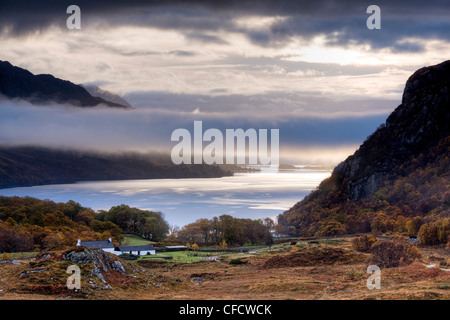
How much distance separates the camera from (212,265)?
66.9 meters

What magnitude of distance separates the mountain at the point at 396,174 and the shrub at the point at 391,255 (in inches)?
2587

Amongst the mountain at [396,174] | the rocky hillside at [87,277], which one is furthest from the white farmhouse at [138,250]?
the mountain at [396,174]

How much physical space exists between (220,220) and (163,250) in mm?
22190

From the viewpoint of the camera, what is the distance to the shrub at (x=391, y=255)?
49.8m

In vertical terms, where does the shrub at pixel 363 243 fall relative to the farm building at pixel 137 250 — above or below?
above

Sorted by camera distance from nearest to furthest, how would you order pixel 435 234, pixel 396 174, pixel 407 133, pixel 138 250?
pixel 435 234
pixel 138 250
pixel 396 174
pixel 407 133

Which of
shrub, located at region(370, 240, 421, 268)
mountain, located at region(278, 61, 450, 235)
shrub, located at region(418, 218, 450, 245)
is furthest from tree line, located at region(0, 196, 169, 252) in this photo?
shrub, located at region(418, 218, 450, 245)

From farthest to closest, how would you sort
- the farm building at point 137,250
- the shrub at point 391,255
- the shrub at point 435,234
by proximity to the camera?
the farm building at point 137,250, the shrub at point 435,234, the shrub at point 391,255

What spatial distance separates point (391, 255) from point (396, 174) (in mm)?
120581

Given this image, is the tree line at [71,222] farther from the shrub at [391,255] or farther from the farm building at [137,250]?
the shrub at [391,255]

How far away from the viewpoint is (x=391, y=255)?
50531 mm

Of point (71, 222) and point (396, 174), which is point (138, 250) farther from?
point (396, 174)

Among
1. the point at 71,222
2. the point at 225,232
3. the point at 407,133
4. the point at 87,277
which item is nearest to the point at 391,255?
the point at 87,277
